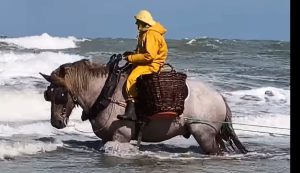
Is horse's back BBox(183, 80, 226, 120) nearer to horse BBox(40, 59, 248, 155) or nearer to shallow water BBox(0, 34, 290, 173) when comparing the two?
horse BBox(40, 59, 248, 155)

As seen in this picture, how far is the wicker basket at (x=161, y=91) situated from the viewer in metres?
6.22

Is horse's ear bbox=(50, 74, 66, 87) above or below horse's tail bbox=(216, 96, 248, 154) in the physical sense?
above

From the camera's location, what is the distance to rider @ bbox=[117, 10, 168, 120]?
637cm

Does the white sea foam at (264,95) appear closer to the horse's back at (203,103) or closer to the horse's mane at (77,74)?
the horse's back at (203,103)

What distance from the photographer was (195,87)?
670 centimetres

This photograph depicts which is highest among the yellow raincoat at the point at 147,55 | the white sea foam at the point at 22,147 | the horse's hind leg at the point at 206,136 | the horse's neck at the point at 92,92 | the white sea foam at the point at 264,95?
the yellow raincoat at the point at 147,55

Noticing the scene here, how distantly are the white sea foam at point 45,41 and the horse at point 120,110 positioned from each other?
23.3 m

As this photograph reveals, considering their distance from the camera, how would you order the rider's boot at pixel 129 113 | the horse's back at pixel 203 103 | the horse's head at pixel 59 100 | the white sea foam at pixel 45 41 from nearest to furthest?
the rider's boot at pixel 129 113, the horse's back at pixel 203 103, the horse's head at pixel 59 100, the white sea foam at pixel 45 41

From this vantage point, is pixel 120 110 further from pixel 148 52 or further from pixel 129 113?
pixel 148 52

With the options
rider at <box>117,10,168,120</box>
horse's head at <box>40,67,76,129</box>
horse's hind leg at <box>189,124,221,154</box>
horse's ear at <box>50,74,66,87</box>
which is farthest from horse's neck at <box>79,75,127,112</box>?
horse's hind leg at <box>189,124,221,154</box>

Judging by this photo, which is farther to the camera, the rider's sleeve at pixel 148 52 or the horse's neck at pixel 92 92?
the horse's neck at pixel 92 92

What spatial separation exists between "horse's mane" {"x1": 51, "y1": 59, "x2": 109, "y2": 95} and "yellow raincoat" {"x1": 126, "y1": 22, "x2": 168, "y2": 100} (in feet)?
1.47

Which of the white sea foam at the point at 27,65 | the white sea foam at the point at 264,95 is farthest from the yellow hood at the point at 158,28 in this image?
the white sea foam at the point at 27,65
